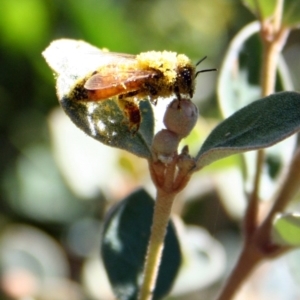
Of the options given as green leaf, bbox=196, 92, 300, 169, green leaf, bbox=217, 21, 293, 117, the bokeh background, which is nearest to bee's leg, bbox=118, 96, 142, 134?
green leaf, bbox=196, 92, 300, 169

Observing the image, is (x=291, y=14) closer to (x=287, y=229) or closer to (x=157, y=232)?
(x=287, y=229)

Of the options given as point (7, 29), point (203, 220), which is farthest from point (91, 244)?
point (7, 29)

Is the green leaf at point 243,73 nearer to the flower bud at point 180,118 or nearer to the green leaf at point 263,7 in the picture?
the green leaf at point 263,7

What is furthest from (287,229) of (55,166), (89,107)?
(55,166)

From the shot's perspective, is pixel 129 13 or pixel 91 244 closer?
pixel 91 244

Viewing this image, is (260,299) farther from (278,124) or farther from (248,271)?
(278,124)
